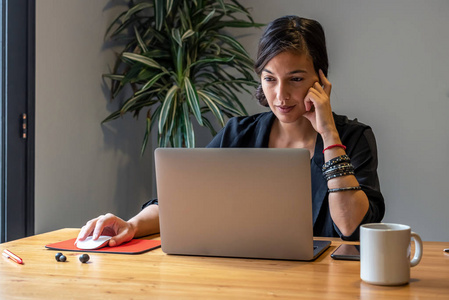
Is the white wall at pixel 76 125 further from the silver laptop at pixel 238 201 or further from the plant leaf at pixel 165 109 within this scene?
the silver laptop at pixel 238 201

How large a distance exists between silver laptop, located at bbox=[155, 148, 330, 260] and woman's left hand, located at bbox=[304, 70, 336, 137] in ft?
1.36

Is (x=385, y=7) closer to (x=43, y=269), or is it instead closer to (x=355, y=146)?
(x=355, y=146)

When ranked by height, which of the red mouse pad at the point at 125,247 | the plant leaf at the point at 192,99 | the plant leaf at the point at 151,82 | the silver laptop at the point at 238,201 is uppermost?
the plant leaf at the point at 151,82

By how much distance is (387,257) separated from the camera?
0.96 meters

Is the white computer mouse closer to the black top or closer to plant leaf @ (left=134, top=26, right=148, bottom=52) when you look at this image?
the black top

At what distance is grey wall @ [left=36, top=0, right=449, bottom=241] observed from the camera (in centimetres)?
290

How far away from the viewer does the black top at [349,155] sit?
157cm

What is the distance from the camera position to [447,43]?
321 centimetres

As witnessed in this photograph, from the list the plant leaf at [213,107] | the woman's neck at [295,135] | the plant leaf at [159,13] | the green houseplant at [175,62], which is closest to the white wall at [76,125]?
the green houseplant at [175,62]

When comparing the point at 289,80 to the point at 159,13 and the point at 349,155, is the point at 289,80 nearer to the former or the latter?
the point at 349,155

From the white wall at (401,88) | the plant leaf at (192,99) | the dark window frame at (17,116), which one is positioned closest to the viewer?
the dark window frame at (17,116)

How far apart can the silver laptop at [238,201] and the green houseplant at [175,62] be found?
1680 millimetres

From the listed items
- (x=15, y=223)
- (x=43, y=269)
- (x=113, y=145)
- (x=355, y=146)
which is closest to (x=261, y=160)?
(x=43, y=269)

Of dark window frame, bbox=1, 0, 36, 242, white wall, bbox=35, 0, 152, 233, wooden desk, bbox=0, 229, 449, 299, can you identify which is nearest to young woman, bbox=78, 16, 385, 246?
wooden desk, bbox=0, 229, 449, 299
